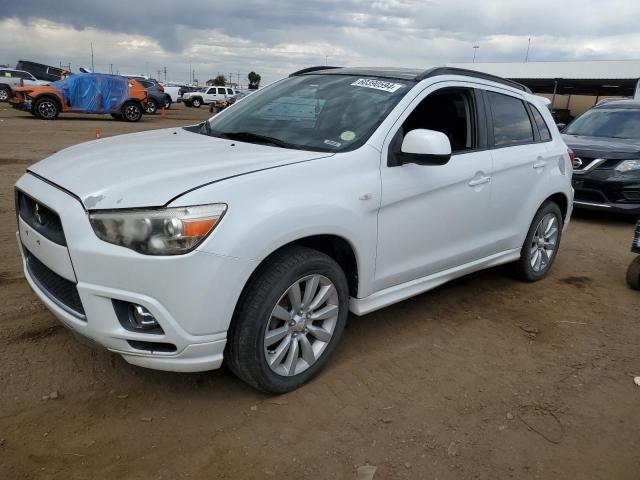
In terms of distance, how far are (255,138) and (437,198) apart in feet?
4.02

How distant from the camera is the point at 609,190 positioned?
7.57 meters

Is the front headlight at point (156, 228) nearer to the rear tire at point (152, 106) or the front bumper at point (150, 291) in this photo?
the front bumper at point (150, 291)

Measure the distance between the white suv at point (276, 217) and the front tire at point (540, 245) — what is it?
56 cm

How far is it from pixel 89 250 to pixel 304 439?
1.34 m

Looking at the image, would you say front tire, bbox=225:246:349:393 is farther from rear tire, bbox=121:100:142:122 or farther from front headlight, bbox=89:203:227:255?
rear tire, bbox=121:100:142:122

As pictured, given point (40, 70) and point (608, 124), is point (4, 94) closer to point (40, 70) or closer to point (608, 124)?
point (40, 70)

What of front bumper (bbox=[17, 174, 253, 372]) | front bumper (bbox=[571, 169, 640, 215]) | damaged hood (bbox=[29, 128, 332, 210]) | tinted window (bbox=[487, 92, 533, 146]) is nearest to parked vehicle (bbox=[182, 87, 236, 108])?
front bumper (bbox=[571, 169, 640, 215])

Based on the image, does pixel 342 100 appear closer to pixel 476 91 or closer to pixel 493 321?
pixel 476 91

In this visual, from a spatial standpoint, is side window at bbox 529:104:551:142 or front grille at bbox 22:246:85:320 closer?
front grille at bbox 22:246:85:320

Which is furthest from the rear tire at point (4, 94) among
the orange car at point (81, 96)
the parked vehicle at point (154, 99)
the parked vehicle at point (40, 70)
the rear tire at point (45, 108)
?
the rear tire at point (45, 108)

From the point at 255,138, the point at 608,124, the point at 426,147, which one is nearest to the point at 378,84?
the point at 426,147

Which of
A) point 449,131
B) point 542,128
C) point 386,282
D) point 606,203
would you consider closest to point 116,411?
point 386,282

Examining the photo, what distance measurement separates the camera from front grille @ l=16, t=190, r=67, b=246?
8.48ft

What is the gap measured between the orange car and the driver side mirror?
64.6 ft
